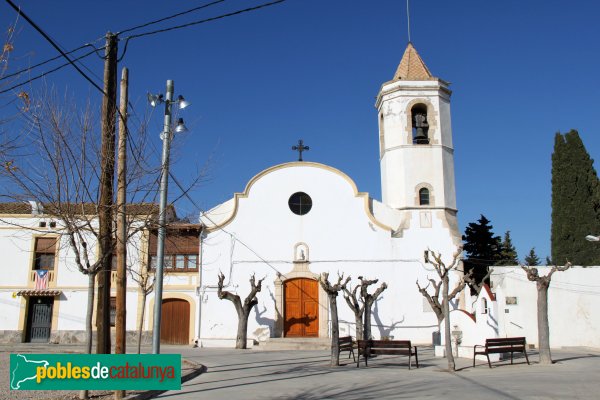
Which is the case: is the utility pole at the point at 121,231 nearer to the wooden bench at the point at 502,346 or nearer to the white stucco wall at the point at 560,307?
the wooden bench at the point at 502,346

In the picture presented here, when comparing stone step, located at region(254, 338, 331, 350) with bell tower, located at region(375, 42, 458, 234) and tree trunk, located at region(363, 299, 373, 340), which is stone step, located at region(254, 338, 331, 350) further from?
bell tower, located at region(375, 42, 458, 234)

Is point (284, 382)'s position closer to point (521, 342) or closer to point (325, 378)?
point (325, 378)

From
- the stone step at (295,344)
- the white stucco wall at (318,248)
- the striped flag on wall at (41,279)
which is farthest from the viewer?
the striped flag on wall at (41,279)

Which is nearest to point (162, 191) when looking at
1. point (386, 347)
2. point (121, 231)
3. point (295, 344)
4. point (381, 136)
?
point (121, 231)

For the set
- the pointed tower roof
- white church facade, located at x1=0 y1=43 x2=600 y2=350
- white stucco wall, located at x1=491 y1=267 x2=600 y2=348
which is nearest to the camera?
white stucco wall, located at x1=491 y1=267 x2=600 y2=348

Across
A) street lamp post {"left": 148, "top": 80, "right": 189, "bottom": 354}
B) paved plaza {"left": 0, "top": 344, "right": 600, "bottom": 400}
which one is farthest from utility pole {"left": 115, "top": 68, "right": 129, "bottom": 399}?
paved plaza {"left": 0, "top": 344, "right": 600, "bottom": 400}

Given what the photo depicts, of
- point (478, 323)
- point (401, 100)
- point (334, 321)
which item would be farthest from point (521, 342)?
point (401, 100)

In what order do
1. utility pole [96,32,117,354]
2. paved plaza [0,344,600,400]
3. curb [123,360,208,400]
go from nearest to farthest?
utility pole [96,32,117,354], curb [123,360,208,400], paved plaza [0,344,600,400]

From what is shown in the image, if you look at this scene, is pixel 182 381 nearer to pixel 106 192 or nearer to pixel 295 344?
pixel 106 192

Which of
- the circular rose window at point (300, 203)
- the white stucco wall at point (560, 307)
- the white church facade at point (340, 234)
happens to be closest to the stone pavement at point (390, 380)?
the white stucco wall at point (560, 307)

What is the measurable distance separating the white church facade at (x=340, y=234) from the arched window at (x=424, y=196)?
5 centimetres

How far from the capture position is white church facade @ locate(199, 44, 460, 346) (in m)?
25.7
